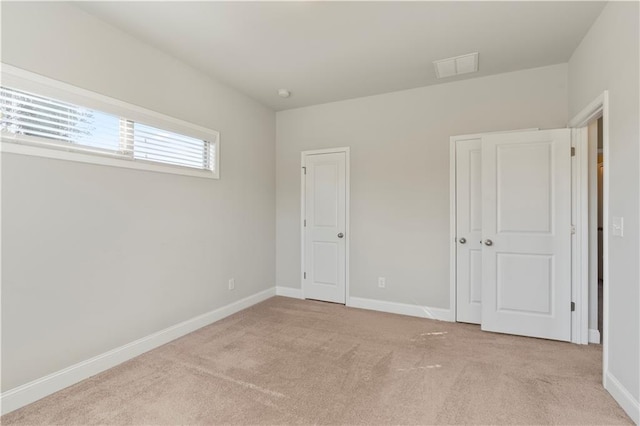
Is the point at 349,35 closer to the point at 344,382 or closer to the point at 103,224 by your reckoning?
the point at 103,224

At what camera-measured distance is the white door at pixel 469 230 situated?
11.4 feet

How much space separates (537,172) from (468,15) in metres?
1.67

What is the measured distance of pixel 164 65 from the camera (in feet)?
9.70

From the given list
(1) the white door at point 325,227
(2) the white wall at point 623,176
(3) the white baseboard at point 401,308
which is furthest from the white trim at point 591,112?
(1) the white door at point 325,227

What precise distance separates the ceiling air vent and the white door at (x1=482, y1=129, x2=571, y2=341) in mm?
736

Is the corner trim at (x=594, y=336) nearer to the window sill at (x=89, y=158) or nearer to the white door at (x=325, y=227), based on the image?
the white door at (x=325, y=227)

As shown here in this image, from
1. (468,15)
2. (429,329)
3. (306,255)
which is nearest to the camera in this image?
(468,15)

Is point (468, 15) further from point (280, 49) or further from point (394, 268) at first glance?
point (394, 268)

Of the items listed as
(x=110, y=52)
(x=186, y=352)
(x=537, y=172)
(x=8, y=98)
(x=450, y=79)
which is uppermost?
(x=450, y=79)

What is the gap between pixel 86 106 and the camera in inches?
93.1

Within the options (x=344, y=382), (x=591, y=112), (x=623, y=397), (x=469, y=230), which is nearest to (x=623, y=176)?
(x=591, y=112)

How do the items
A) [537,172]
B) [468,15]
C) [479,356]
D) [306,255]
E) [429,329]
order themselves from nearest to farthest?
1. [468,15]
2. [479,356]
3. [537,172]
4. [429,329]
5. [306,255]

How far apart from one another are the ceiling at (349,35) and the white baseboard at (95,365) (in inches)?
105

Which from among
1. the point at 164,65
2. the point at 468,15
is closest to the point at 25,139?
the point at 164,65
